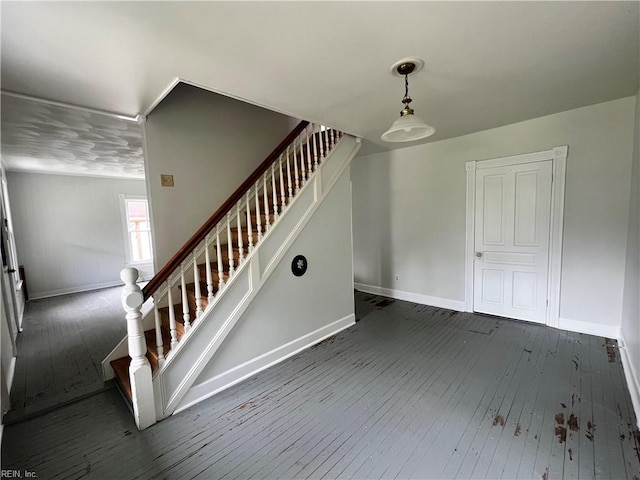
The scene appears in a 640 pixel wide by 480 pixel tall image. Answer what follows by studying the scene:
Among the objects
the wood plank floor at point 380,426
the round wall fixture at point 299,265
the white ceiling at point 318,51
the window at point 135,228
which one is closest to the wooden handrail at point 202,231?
the white ceiling at point 318,51

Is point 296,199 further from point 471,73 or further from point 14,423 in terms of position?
point 14,423

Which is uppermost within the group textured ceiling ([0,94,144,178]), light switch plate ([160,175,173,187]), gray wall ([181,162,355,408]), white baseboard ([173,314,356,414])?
textured ceiling ([0,94,144,178])

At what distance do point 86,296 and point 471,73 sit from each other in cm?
737

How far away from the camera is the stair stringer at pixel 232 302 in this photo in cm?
200

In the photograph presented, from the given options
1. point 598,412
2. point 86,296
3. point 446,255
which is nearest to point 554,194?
point 446,255

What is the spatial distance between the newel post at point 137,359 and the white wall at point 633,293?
11.2 ft

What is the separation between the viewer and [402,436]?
1.75m

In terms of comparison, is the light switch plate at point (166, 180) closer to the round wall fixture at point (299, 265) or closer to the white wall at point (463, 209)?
the round wall fixture at point (299, 265)

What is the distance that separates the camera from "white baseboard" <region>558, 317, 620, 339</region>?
289cm

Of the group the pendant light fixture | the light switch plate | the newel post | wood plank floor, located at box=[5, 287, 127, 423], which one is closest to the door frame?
the pendant light fixture

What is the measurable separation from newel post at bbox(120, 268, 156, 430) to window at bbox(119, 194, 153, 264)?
5285 mm

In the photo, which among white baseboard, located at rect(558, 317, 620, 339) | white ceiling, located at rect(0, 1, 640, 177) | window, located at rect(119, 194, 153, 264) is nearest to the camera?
white ceiling, located at rect(0, 1, 640, 177)

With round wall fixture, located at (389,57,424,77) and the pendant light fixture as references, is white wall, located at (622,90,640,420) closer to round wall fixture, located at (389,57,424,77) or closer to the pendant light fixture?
the pendant light fixture

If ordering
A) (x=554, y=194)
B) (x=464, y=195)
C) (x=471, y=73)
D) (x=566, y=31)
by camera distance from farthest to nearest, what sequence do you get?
(x=464, y=195) → (x=554, y=194) → (x=471, y=73) → (x=566, y=31)
